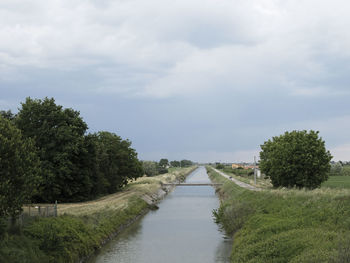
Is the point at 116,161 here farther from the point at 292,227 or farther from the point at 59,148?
the point at 292,227

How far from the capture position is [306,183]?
57875 mm

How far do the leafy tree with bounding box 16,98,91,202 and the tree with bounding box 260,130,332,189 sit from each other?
97.7ft

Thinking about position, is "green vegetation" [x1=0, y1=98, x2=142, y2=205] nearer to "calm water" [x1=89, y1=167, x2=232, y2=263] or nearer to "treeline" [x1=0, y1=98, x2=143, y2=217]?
"treeline" [x1=0, y1=98, x2=143, y2=217]

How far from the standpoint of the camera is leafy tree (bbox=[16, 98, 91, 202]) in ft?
152

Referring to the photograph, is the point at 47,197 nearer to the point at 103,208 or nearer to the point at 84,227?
the point at 103,208

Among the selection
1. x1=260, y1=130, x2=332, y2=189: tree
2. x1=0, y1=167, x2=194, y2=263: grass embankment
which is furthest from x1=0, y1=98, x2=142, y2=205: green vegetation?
x1=260, y1=130, x2=332, y2=189: tree

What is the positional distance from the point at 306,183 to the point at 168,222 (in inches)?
867

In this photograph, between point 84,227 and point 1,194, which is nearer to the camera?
point 1,194

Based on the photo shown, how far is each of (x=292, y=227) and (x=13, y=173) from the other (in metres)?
18.6

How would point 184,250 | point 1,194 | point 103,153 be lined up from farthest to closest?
1. point 103,153
2. point 184,250
3. point 1,194

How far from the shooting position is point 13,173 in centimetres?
2342

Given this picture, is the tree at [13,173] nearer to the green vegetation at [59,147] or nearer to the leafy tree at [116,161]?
the green vegetation at [59,147]

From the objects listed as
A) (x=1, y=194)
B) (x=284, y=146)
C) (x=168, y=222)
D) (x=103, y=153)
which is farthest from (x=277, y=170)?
(x=1, y=194)

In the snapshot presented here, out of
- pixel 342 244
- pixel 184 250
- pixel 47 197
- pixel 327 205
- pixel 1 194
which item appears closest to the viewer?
pixel 342 244
